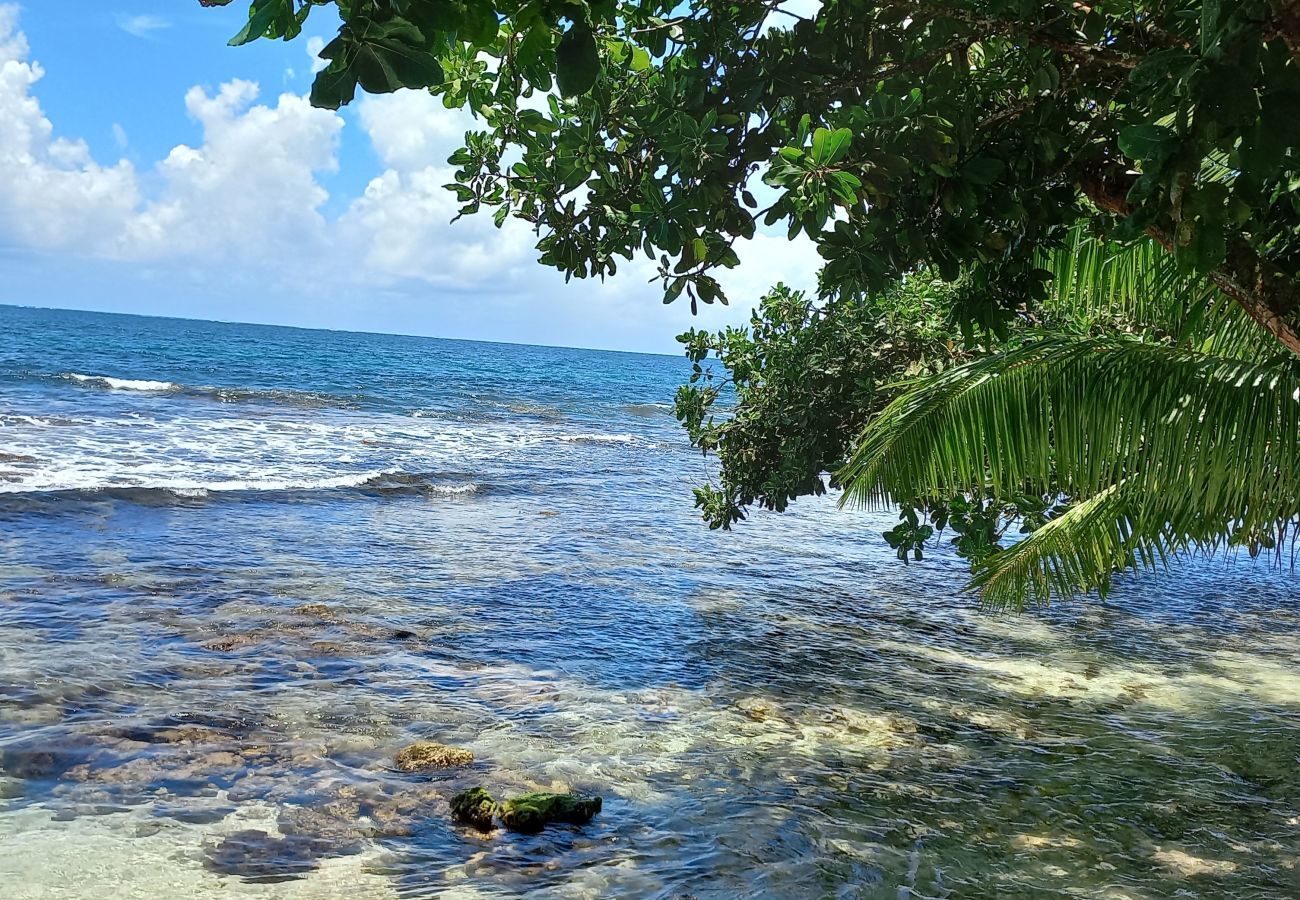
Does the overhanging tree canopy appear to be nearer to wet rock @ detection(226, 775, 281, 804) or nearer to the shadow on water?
the shadow on water

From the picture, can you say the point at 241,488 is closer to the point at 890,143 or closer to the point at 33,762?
the point at 33,762

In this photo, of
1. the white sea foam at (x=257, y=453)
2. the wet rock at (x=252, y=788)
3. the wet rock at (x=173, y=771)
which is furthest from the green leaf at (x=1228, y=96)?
the white sea foam at (x=257, y=453)

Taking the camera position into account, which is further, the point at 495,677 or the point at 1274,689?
the point at 1274,689

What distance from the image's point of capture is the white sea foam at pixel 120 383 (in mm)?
35531

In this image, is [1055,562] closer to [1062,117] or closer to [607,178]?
[1062,117]

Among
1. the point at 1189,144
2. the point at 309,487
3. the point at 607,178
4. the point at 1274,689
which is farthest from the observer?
the point at 309,487

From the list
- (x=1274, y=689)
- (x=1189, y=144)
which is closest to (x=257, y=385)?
(x=1274, y=689)

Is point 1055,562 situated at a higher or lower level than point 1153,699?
Result: higher

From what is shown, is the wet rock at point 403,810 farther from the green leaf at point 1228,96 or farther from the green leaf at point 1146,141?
the green leaf at point 1228,96

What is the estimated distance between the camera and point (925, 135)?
360 cm

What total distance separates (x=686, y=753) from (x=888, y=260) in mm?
4225

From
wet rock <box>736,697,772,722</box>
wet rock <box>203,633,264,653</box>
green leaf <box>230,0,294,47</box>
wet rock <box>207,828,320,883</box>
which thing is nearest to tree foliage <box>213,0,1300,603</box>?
green leaf <box>230,0,294,47</box>

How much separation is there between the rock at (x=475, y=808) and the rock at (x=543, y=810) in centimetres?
7

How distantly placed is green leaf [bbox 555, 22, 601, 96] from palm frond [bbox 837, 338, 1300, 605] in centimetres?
362
